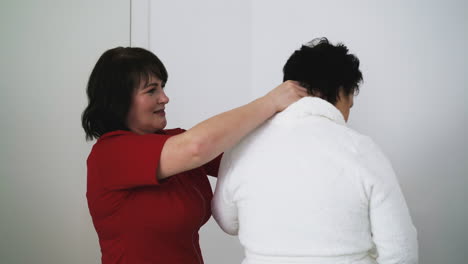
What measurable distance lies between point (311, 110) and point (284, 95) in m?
0.10

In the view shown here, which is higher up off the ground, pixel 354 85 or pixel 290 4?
pixel 290 4

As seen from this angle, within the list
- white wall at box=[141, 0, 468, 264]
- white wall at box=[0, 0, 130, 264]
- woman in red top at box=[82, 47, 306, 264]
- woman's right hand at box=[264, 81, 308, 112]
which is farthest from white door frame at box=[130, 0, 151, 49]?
woman's right hand at box=[264, 81, 308, 112]

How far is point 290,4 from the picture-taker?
2.08 m

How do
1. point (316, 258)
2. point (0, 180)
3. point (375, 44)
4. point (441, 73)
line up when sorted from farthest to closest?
1. point (375, 44)
2. point (441, 73)
3. point (0, 180)
4. point (316, 258)

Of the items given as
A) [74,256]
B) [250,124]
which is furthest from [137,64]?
[74,256]

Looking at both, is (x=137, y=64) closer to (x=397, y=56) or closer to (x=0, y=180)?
(x=0, y=180)

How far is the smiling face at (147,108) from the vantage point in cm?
109

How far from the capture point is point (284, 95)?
3.27ft

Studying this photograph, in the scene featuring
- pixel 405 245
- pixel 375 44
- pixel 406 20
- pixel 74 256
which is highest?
pixel 406 20

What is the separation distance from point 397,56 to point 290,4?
69 centimetres

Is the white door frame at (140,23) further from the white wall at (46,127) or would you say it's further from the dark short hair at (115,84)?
the dark short hair at (115,84)

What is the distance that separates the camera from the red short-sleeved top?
3.04 feet

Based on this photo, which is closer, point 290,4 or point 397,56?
point 397,56

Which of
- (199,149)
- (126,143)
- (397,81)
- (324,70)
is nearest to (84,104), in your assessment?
(126,143)
